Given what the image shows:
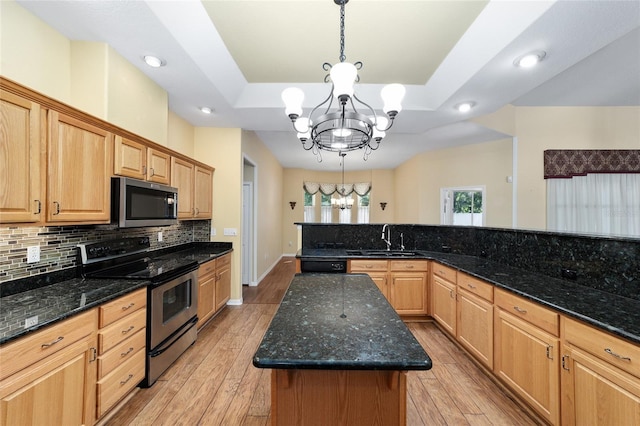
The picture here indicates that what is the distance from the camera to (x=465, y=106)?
2.96 m

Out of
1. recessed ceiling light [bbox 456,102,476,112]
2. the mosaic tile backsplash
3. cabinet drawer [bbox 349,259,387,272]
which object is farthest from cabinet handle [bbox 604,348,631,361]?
recessed ceiling light [bbox 456,102,476,112]

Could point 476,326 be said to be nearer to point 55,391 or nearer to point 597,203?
point 55,391

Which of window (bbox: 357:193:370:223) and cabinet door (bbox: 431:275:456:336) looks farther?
window (bbox: 357:193:370:223)

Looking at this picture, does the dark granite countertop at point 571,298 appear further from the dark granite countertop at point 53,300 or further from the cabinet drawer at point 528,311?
the dark granite countertop at point 53,300

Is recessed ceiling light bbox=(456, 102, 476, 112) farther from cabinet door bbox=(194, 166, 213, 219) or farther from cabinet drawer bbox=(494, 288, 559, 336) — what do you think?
cabinet door bbox=(194, 166, 213, 219)

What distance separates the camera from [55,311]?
132 cm

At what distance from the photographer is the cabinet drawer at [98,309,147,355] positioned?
5.06 feet

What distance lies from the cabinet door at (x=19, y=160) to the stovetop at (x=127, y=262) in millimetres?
678

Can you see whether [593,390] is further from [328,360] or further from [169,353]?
[169,353]

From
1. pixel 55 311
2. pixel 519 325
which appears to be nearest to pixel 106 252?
pixel 55 311

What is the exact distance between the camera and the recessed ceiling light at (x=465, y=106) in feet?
9.49

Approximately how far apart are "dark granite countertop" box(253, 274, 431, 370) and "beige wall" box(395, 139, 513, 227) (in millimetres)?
4282

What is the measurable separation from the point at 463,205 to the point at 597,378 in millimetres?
4504

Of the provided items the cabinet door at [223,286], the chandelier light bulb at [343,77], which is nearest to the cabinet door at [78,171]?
the cabinet door at [223,286]
